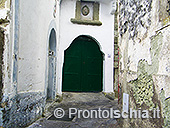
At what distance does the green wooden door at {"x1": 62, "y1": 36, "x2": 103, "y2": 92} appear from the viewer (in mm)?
6477

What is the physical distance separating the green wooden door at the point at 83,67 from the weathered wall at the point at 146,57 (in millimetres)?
4194

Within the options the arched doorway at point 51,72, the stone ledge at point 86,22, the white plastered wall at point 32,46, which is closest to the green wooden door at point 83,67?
the stone ledge at point 86,22

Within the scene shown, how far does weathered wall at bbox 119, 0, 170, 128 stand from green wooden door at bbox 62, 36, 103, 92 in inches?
165

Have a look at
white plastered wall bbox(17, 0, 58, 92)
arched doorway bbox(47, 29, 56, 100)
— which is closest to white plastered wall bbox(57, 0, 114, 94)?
arched doorway bbox(47, 29, 56, 100)

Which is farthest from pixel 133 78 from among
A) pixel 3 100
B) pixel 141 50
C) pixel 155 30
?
pixel 3 100

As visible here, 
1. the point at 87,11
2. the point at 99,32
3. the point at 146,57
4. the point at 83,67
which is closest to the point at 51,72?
the point at 83,67

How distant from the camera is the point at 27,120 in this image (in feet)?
8.79

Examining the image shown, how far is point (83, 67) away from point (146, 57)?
4.99m

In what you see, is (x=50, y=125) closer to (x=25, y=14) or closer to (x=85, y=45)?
(x=25, y=14)

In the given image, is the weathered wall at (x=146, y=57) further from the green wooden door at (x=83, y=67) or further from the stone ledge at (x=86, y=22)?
the green wooden door at (x=83, y=67)

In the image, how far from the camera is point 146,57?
170cm

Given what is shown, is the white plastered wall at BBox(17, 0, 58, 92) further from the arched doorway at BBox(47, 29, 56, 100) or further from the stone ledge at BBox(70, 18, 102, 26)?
the stone ledge at BBox(70, 18, 102, 26)

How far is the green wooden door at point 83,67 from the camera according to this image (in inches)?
255

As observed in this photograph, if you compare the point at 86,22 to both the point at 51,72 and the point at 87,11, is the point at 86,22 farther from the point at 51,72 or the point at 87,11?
the point at 51,72
